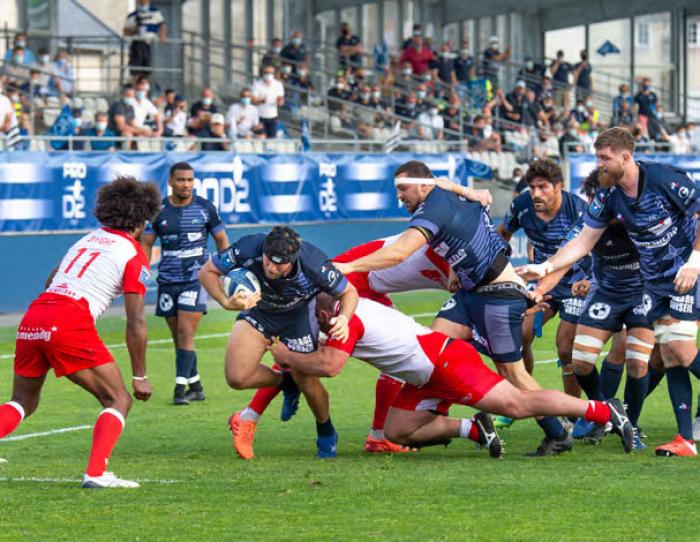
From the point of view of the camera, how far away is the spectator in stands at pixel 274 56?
31672 mm

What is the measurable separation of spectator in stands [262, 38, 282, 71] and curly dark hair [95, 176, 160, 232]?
23.0 metres

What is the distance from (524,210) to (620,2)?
29.9 m

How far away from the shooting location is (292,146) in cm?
2570

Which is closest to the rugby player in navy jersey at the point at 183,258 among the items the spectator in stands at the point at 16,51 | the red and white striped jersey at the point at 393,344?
the red and white striped jersey at the point at 393,344

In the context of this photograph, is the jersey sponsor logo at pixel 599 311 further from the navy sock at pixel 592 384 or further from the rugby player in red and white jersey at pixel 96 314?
the rugby player in red and white jersey at pixel 96 314

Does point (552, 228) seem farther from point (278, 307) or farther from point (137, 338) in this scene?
point (137, 338)

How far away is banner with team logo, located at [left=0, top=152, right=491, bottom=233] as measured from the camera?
64.0ft

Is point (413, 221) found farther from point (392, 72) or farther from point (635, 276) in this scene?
point (392, 72)

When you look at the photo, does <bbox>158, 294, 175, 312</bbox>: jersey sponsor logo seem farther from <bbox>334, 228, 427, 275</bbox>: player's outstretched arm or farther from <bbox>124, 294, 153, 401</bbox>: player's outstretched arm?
<bbox>124, 294, 153, 401</bbox>: player's outstretched arm

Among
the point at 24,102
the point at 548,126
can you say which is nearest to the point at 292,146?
the point at 24,102

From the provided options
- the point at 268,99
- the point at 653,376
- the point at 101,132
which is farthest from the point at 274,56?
the point at 653,376

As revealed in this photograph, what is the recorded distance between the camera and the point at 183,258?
13.7 m

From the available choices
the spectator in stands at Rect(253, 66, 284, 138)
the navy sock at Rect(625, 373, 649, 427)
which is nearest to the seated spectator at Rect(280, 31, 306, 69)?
the spectator in stands at Rect(253, 66, 284, 138)

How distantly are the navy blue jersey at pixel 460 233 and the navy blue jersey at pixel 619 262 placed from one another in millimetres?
1077
